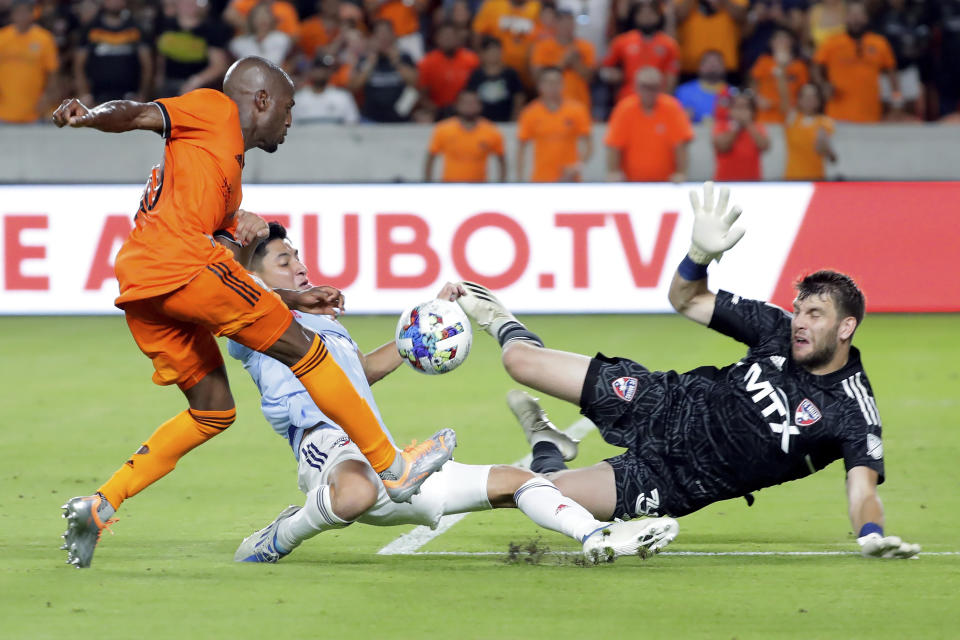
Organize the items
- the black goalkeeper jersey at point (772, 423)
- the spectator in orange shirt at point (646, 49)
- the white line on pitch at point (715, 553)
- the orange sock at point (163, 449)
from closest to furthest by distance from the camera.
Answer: the black goalkeeper jersey at point (772, 423) → the orange sock at point (163, 449) → the white line on pitch at point (715, 553) → the spectator in orange shirt at point (646, 49)

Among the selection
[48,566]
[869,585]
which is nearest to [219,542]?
[48,566]

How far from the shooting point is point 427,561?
5918mm

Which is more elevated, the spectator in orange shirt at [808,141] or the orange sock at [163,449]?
the spectator in orange shirt at [808,141]

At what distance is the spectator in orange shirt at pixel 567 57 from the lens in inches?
658

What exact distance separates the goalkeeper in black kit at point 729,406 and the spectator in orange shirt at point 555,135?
9183 millimetres

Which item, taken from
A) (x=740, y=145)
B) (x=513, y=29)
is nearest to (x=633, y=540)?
(x=740, y=145)

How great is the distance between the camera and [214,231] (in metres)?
5.88

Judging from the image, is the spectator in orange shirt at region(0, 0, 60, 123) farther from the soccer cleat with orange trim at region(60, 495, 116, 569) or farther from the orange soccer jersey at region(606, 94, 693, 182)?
the soccer cleat with orange trim at region(60, 495, 116, 569)

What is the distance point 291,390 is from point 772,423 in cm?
200

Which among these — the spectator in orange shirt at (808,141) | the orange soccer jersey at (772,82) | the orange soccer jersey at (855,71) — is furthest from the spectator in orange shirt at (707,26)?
the spectator in orange shirt at (808,141)

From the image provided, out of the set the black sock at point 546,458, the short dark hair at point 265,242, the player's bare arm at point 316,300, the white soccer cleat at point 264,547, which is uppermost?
the short dark hair at point 265,242

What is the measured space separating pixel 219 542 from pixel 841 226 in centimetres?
879

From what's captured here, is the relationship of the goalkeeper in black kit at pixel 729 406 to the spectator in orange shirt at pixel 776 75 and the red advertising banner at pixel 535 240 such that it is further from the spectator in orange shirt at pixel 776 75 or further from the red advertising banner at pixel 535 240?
the spectator in orange shirt at pixel 776 75

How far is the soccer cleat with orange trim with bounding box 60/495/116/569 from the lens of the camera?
558 cm
